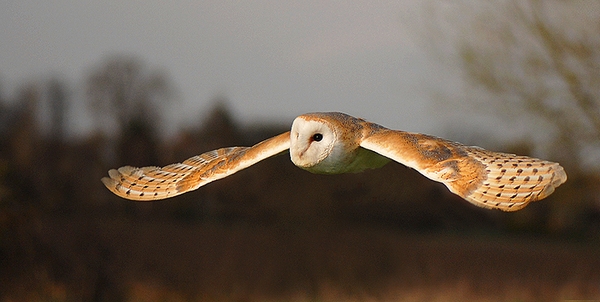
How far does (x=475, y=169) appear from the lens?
1809 mm

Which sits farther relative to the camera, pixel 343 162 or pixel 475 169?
pixel 343 162

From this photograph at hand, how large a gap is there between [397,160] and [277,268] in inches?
238

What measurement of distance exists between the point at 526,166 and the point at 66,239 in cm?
617

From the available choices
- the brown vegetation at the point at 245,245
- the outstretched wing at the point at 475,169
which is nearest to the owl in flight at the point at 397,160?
the outstretched wing at the point at 475,169

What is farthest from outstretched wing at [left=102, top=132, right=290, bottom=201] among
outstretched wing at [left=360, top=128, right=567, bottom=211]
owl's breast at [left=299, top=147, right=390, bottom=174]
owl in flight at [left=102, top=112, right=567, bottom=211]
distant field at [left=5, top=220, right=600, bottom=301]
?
distant field at [left=5, top=220, right=600, bottom=301]

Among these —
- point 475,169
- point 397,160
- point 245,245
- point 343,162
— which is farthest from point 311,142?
point 245,245

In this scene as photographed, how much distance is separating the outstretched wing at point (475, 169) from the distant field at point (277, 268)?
5.57 metres

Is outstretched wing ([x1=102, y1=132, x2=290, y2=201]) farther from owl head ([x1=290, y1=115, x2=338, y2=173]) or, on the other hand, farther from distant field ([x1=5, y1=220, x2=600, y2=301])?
distant field ([x1=5, y1=220, x2=600, y2=301])

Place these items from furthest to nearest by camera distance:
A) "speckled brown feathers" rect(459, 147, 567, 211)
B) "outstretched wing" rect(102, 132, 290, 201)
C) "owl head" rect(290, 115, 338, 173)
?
"outstretched wing" rect(102, 132, 290, 201) → "owl head" rect(290, 115, 338, 173) → "speckled brown feathers" rect(459, 147, 567, 211)

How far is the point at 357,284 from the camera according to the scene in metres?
7.61

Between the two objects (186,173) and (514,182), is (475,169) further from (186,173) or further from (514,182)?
(186,173)

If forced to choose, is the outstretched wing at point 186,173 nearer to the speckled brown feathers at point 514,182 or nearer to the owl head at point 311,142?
the owl head at point 311,142

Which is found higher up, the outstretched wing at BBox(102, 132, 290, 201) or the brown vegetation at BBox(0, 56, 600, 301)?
the outstretched wing at BBox(102, 132, 290, 201)

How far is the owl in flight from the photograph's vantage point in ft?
5.50
